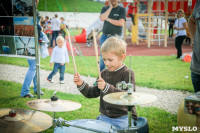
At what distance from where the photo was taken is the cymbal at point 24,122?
205cm

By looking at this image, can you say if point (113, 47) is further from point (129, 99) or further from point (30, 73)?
point (30, 73)

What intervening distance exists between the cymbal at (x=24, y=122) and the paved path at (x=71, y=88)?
2500 millimetres

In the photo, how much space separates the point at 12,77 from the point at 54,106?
14.9ft

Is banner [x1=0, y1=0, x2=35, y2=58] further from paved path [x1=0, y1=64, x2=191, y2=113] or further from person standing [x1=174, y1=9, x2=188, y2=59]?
person standing [x1=174, y1=9, x2=188, y2=59]

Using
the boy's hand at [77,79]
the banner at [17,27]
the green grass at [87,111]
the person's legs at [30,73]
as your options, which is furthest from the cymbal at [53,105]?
the person's legs at [30,73]

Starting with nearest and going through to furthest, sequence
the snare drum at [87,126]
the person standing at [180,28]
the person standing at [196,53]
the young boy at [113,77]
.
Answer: the snare drum at [87,126]
the young boy at [113,77]
the person standing at [196,53]
the person standing at [180,28]

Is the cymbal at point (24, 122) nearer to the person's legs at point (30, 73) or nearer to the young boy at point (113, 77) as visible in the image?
the young boy at point (113, 77)

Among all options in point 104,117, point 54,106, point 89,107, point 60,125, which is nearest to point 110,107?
point 104,117

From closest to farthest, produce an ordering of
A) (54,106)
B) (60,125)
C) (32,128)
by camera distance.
→ 1. (60,125)
2. (32,128)
3. (54,106)

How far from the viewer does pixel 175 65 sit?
7.98 meters

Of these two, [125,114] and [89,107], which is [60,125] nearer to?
[125,114]

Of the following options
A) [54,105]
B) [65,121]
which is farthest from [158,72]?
[65,121]

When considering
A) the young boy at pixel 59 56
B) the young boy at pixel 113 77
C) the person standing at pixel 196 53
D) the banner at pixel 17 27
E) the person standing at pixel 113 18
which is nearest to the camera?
the young boy at pixel 113 77

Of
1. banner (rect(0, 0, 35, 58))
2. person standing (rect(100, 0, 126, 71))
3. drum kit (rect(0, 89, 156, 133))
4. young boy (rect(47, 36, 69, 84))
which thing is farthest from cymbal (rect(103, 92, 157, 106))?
young boy (rect(47, 36, 69, 84))
